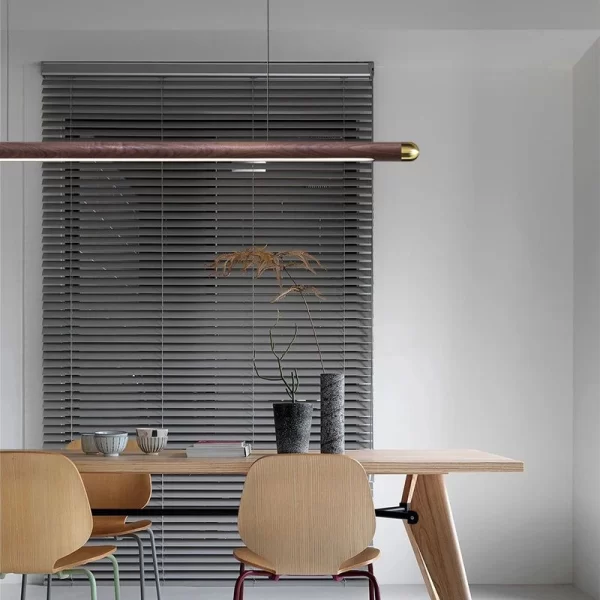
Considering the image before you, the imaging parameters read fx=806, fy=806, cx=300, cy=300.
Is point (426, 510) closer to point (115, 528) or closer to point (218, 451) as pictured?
point (218, 451)

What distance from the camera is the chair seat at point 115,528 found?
3.05 metres

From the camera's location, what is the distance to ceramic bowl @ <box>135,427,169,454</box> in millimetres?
2934

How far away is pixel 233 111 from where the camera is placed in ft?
14.0

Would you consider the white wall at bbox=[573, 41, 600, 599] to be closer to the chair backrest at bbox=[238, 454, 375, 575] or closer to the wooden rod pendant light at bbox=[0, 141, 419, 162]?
the wooden rod pendant light at bbox=[0, 141, 419, 162]

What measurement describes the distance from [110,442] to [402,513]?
1069mm

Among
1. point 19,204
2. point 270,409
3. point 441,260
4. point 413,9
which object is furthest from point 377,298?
point 19,204

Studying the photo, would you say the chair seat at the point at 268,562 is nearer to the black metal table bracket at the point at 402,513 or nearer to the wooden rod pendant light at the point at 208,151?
the black metal table bracket at the point at 402,513

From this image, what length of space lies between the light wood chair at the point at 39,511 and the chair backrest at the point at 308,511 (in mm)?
511

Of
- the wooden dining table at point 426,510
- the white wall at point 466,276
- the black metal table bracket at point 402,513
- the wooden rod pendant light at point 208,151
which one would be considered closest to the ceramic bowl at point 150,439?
the wooden dining table at point 426,510

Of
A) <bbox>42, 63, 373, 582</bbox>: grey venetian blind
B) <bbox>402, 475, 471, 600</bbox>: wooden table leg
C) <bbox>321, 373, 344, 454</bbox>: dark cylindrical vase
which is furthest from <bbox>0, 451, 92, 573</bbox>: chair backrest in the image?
<bbox>42, 63, 373, 582</bbox>: grey venetian blind

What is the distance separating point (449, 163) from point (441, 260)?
0.52 m

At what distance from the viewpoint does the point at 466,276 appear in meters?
4.24

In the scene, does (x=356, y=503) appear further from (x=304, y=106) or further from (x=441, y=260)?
(x=304, y=106)

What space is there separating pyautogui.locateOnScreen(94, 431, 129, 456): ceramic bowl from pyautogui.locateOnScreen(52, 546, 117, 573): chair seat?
360mm
